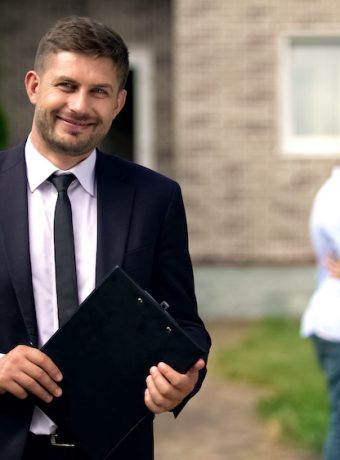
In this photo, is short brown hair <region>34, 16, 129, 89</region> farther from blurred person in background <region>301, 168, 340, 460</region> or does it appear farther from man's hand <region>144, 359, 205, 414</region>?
blurred person in background <region>301, 168, 340, 460</region>

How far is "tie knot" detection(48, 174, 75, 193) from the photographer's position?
2.64 meters

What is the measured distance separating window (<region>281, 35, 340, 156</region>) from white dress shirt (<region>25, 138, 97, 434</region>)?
9043mm

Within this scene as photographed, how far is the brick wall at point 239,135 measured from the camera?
1141cm

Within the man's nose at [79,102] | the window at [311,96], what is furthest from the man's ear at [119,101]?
the window at [311,96]

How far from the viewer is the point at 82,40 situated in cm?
251

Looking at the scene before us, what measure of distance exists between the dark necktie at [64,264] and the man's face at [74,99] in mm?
161

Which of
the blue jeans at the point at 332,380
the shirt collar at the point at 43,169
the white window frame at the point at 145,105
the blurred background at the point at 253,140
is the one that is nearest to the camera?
the shirt collar at the point at 43,169

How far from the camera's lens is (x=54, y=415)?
2.53 metres

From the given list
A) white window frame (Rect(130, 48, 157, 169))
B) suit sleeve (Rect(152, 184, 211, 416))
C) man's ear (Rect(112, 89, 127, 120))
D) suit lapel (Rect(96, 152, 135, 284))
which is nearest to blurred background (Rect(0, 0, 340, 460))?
white window frame (Rect(130, 48, 157, 169))

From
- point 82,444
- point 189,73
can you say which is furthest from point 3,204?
point 189,73

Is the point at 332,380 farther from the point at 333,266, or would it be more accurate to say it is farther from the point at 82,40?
the point at 82,40

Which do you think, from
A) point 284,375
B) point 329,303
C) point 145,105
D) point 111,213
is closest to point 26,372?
point 111,213

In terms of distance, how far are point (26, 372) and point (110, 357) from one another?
0.70 feet

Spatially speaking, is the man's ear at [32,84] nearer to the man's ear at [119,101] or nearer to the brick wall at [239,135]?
the man's ear at [119,101]
